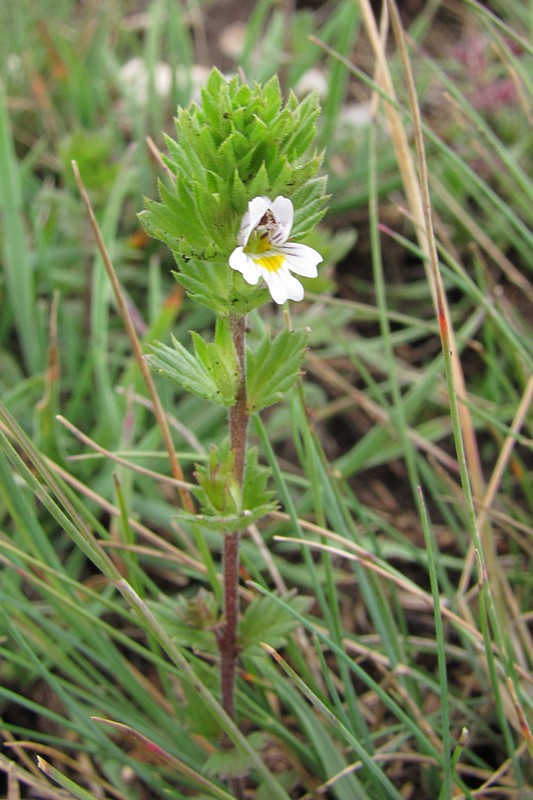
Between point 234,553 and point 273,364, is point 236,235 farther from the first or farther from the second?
point 234,553

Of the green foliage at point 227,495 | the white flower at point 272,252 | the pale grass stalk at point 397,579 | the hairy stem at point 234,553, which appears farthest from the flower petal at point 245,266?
the pale grass stalk at point 397,579

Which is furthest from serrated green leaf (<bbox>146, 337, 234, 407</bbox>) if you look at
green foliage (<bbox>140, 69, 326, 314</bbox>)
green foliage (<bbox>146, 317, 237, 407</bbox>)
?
green foliage (<bbox>140, 69, 326, 314</bbox>)

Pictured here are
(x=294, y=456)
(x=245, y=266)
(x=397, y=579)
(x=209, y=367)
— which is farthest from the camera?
(x=294, y=456)

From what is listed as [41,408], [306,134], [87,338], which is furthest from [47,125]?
[306,134]

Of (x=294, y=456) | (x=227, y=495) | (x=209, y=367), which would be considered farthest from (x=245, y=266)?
(x=294, y=456)

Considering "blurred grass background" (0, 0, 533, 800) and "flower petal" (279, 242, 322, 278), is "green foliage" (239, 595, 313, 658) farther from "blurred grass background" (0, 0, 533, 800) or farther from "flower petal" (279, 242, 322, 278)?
"flower petal" (279, 242, 322, 278)
